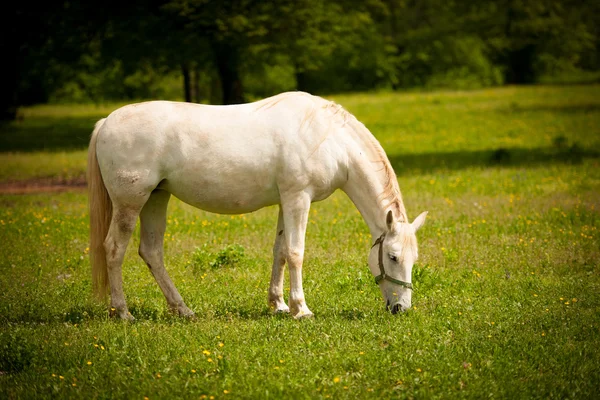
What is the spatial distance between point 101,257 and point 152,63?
19.1m

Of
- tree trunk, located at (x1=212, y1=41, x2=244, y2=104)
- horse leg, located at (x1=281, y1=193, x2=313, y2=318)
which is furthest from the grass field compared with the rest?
tree trunk, located at (x1=212, y1=41, x2=244, y2=104)

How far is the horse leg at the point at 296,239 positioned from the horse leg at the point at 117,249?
4.88 ft

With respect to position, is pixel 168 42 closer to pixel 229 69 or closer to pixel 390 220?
pixel 229 69

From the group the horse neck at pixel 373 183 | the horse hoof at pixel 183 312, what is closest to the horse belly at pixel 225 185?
the horse neck at pixel 373 183

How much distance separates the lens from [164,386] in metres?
5.73

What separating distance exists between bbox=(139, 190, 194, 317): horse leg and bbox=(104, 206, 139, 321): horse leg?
1.18ft

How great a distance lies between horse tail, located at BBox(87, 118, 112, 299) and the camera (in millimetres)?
7652

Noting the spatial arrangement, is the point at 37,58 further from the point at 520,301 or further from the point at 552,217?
the point at 520,301

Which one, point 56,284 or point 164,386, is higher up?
point 164,386

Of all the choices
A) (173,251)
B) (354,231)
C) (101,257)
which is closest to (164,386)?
(101,257)

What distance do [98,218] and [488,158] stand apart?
14200mm

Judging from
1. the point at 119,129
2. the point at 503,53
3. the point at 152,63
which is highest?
the point at 119,129

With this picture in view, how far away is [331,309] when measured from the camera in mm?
7832

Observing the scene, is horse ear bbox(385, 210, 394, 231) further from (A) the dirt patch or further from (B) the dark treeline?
(B) the dark treeline
